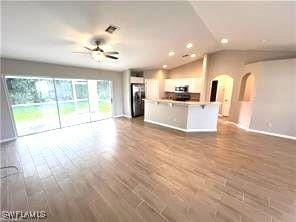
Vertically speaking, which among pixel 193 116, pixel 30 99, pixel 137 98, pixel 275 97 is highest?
pixel 275 97

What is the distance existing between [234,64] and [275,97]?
2104 millimetres

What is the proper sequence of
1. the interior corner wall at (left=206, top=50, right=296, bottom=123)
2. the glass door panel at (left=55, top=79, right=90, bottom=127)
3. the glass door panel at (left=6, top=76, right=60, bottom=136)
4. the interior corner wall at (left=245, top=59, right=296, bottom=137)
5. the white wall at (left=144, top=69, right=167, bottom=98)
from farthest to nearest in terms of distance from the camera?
the white wall at (left=144, top=69, right=167, bottom=98) < the glass door panel at (left=55, top=79, right=90, bottom=127) < the interior corner wall at (left=206, top=50, right=296, bottom=123) < the glass door panel at (left=6, top=76, right=60, bottom=136) < the interior corner wall at (left=245, top=59, right=296, bottom=137)

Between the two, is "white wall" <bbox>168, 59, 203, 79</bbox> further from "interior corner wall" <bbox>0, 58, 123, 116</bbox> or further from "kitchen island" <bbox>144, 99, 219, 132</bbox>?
"interior corner wall" <bbox>0, 58, 123, 116</bbox>

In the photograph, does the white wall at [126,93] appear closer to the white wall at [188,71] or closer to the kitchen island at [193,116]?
the kitchen island at [193,116]

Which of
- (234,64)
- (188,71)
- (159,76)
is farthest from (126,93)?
(234,64)

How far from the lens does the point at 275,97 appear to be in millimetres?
4555

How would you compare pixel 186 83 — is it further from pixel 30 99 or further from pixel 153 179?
pixel 30 99

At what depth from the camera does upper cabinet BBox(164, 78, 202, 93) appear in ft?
23.2

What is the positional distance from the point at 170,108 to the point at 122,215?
13.7 ft

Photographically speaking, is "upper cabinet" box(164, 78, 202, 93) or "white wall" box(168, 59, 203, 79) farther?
"white wall" box(168, 59, 203, 79)

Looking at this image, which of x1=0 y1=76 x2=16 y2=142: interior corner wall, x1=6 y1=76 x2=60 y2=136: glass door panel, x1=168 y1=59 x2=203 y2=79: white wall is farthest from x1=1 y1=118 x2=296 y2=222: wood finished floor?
x1=168 y1=59 x2=203 y2=79: white wall

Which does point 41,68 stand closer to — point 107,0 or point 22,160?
point 22,160

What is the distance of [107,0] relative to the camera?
227 centimetres

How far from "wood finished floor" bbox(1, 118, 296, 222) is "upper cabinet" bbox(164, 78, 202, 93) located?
3.55 m
